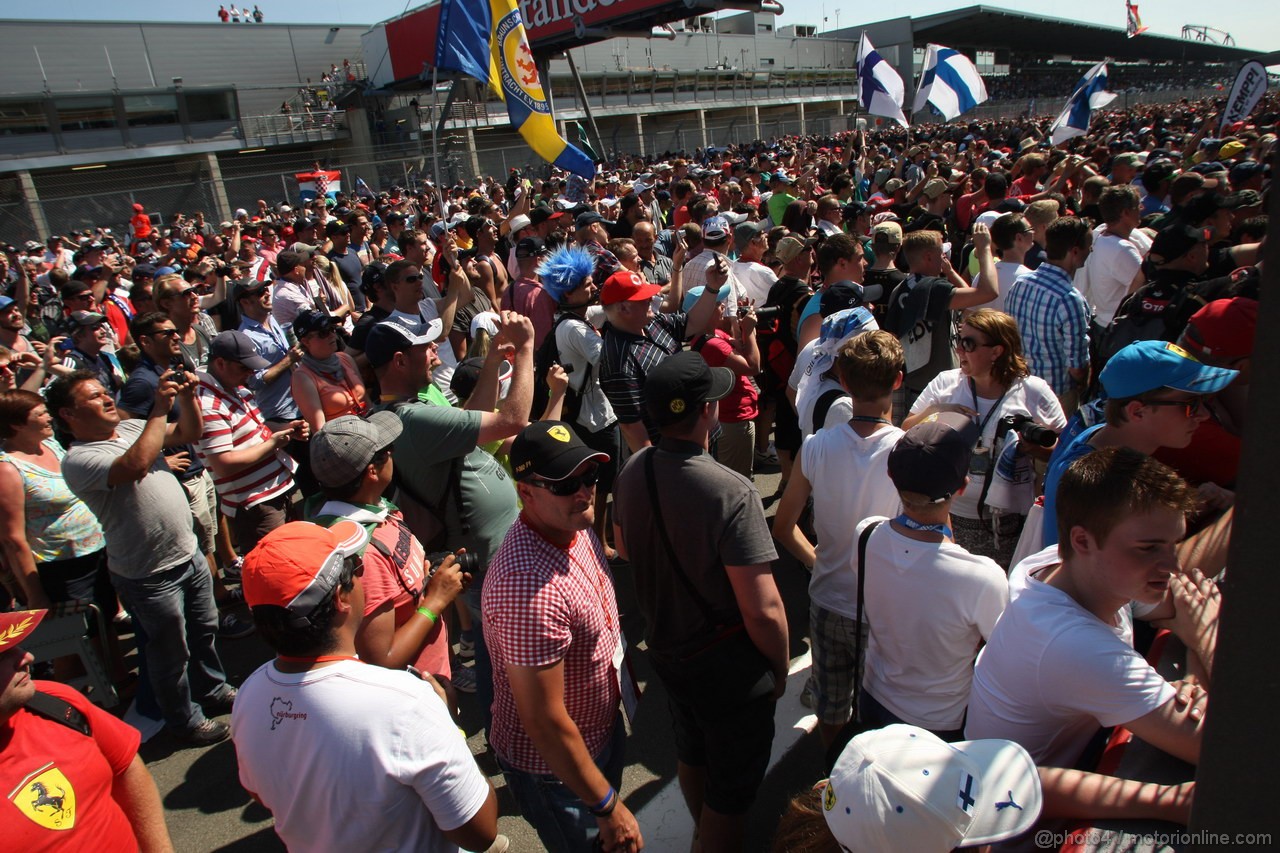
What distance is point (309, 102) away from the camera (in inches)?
1523

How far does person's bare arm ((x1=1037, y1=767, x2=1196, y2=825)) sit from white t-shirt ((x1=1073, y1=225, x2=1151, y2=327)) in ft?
15.4

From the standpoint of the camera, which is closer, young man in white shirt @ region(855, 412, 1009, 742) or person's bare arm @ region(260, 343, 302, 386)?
young man in white shirt @ region(855, 412, 1009, 742)

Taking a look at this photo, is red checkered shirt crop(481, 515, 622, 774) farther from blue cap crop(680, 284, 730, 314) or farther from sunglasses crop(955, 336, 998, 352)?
blue cap crop(680, 284, 730, 314)

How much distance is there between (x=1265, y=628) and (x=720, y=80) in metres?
59.1

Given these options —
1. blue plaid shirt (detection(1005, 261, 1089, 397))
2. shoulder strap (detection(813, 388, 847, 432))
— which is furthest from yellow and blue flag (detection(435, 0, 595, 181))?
shoulder strap (detection(813, 388, 847, 432))

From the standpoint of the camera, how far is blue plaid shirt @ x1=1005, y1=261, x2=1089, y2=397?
14.1ft

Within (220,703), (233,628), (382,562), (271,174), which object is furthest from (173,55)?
(382,562)

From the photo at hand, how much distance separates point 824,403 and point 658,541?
1.50 m

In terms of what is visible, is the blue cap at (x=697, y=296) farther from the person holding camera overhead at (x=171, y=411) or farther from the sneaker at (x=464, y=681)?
the person holding camera overhead at (x=171, y=411)

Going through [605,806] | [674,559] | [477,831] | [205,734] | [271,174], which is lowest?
[205,734]

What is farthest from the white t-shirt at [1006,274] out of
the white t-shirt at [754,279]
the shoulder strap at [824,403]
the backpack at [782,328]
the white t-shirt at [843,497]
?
the white t-shirt at [843,497]

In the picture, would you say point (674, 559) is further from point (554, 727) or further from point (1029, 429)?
point (1029, 429)

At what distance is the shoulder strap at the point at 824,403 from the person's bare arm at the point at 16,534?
3.60m

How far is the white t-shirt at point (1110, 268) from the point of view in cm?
543
